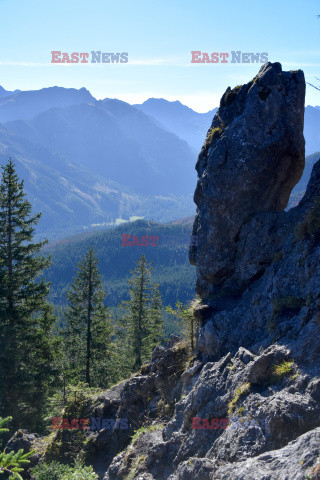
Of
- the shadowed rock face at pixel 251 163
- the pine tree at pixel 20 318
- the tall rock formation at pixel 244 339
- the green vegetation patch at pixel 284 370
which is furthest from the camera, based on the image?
the pine tree at pixel 20 318

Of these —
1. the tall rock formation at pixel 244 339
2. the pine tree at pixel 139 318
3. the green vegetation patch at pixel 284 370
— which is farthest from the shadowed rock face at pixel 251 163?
the pine tree at pixel 139 318

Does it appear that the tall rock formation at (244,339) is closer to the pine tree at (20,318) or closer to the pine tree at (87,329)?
the pine tree at (20,318)

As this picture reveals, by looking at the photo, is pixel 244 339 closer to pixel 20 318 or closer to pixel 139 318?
pixel 20 318

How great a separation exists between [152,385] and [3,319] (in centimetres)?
1170

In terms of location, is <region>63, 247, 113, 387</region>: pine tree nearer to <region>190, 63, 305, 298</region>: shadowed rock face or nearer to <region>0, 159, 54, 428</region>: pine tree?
<region>0, 159, 54, 428</region>: pine tree

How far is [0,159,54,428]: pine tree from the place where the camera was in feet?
77.6

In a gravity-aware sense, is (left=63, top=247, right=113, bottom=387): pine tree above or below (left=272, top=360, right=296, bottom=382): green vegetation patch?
below

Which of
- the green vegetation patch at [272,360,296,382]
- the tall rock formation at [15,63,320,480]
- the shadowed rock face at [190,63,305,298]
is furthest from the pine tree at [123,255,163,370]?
the green vegetation patch at [272,360,296,382]

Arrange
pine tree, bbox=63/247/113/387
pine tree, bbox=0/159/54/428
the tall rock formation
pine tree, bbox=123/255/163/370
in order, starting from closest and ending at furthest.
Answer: the tall rock formation
pine tree, bbox=0/159/54/428
pine tree, bbox=63/247/113/387
pine tree, bbox=123/255/163/370

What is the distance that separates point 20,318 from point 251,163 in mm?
18636

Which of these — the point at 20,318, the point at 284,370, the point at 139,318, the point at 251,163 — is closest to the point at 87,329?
the point at 139,318

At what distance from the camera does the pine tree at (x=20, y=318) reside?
2364 centimetres

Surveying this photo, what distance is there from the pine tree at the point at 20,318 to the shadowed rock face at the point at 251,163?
43.1 feet

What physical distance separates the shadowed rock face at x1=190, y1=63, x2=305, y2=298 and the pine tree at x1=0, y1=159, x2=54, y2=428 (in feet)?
43.1
